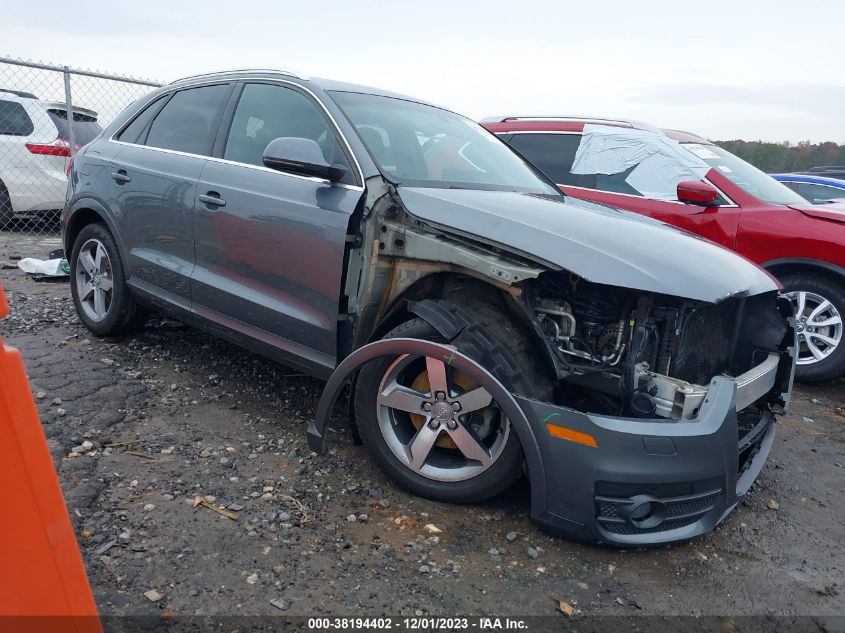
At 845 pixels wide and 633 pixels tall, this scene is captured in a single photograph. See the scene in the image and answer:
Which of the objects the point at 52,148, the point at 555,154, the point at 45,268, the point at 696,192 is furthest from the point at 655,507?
the point at 52,148

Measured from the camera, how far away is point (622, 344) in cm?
240

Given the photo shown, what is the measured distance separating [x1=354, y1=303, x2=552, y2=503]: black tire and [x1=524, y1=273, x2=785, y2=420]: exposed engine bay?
0.40 feet

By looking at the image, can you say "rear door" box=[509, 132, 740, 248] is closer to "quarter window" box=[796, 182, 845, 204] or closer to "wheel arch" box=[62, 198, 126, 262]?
"wheel arch" box=[62, 198, 126, 262]

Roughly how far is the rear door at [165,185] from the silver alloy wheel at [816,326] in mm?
4000

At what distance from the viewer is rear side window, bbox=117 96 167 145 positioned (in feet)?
A: 13.7

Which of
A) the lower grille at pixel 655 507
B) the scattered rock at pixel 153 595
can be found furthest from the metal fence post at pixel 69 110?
the lower grille at pixel 655 507

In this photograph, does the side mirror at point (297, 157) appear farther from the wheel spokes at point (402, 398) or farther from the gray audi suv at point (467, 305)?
the wheel spokes at point (402, 398)

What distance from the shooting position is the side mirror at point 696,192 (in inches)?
182

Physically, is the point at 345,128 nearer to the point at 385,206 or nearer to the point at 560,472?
the point at 385,206

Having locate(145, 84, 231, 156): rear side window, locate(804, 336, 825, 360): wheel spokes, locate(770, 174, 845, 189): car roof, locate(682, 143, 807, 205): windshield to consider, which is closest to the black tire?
locate(145, 84, 231, 156): rear side window

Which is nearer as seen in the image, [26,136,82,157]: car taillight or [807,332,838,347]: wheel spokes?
[807,332,838,347]: wheel spokes

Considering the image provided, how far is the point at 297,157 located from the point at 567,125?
359 cm

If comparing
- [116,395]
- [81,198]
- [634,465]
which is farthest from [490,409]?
[81,198]

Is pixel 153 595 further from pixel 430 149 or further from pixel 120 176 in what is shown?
pixel 120 176
